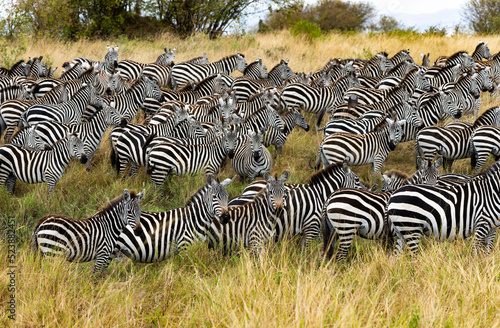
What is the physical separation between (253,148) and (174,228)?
2.79 m

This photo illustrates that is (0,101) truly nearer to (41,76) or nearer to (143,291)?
(41,76)

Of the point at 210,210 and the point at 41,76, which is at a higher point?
the point at 41,76

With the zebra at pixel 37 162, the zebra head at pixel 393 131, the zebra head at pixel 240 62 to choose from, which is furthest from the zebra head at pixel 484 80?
the zebra at pixel 37 162

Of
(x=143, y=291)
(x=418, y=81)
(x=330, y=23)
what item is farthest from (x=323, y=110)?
(x=330, y=23)

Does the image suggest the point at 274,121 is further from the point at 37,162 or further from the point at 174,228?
the point at 174,228

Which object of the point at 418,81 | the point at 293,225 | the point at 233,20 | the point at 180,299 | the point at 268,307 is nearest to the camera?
the point at 268,307

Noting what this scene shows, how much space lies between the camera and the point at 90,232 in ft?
19.1

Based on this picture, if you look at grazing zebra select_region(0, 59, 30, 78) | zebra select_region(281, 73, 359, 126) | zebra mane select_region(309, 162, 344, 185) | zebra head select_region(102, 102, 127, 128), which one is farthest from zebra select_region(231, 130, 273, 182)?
grazing zebra select_region(0, 59, 30, 78)

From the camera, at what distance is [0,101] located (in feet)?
35.9

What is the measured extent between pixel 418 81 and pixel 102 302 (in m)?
11.0

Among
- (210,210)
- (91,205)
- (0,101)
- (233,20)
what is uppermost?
(233,20)

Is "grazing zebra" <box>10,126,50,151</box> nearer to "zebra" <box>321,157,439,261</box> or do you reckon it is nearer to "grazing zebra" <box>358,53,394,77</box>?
"zebra" <box>321,157,439,261</box>

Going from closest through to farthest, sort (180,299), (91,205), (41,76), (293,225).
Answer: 1. (180,299)
2. (293,225)
3. (91,205)
4. (41,76)

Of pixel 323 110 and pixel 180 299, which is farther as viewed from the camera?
pixel 323 110
